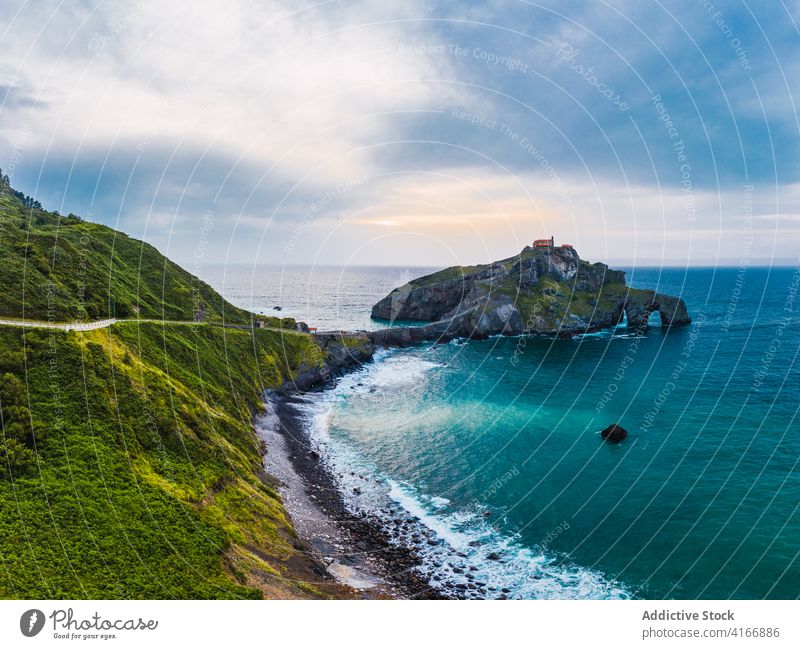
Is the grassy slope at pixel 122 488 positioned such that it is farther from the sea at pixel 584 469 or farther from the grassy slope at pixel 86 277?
the sea at pixel 584 469

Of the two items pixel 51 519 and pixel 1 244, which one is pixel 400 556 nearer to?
pixel 51 519

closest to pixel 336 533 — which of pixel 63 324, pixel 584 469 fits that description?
pixel 584 469

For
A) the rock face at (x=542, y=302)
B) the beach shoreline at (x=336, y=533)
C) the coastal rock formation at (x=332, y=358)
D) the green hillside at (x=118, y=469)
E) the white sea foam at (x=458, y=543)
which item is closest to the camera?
the green hillside at (x=118, y=469)

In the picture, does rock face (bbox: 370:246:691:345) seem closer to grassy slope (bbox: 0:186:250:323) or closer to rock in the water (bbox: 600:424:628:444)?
grassy slope (bbox: 0:186:250:323)

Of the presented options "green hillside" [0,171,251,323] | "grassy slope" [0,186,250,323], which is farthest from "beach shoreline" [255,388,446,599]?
"green hillside" [0,171,251,323]

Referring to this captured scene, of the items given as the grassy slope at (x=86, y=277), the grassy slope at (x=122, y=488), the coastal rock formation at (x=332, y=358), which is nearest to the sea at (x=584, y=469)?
the coastal rock formation at (x=332, y=358)

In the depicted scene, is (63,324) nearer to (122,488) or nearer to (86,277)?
(86,277)

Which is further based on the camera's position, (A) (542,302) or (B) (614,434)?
(A) (542,302)
